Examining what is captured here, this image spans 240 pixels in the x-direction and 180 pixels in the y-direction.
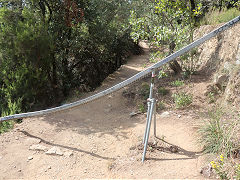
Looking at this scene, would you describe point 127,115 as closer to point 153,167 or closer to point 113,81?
point 153,167

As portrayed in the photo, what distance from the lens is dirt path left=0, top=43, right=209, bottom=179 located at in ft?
10.5

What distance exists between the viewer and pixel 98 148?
13.2 ft

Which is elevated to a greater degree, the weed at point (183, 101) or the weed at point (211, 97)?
the weed at point (211, 97)

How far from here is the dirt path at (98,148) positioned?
3195 millimetres

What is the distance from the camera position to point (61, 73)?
27.9 feet

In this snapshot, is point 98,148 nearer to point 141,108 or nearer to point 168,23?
point 141,108

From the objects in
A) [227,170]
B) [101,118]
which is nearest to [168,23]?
[101,118]

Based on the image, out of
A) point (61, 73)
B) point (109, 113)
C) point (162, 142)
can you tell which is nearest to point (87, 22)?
point (61, 73)

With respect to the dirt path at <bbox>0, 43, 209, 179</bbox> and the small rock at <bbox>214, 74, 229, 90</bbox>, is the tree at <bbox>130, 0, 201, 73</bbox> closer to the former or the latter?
the small rock at <bbox>214, 74, 229, 90</bbox>

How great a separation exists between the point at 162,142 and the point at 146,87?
290 centimetres

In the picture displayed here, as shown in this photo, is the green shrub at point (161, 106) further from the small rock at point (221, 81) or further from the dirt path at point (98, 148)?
the small rock at point (221, 81)

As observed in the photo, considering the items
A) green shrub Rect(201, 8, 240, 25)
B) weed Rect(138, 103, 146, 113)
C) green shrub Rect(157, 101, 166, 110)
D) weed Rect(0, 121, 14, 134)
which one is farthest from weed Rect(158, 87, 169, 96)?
weed Rect(0, 121, 14, 134)

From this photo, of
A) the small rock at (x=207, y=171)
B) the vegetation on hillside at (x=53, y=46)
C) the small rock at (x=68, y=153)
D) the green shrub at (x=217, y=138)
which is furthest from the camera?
the vegetation on hillside at (x=53, y=46)

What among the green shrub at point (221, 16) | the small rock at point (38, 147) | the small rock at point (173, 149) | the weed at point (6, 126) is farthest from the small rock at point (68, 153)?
the green shrub at point (221, 16)
